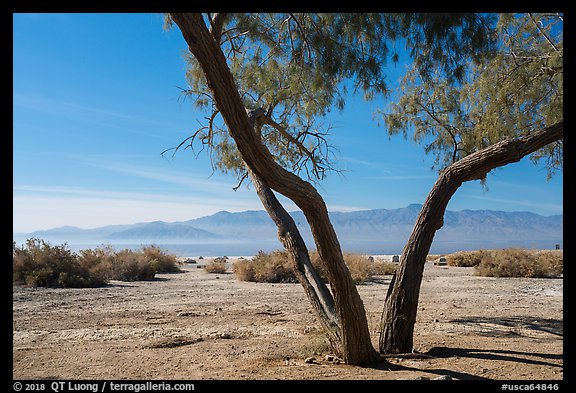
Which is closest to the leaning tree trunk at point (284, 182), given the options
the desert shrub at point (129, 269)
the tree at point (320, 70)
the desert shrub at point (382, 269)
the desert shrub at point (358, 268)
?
the tree at point (320, 70)

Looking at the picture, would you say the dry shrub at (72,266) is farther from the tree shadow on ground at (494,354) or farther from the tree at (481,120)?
the tree shadow on ground at (494,354)

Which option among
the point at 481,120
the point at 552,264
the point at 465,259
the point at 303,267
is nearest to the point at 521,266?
the point at 552,264

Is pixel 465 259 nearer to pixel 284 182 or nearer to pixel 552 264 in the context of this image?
pixel 552 264

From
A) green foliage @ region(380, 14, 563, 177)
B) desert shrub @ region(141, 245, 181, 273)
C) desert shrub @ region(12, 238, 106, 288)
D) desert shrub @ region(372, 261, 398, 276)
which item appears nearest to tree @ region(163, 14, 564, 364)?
green foliage @ region(380, 14, 563, 177)

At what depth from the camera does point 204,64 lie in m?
4.51

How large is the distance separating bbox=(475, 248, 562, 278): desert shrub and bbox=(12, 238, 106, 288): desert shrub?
14.5 metres

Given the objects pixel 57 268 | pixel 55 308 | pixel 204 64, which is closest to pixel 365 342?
pixel 204 64

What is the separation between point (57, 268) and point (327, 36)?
41.9ft

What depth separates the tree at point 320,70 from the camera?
473 cm

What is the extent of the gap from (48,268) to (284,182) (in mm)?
12867

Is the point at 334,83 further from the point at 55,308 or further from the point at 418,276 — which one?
the point at 55,308

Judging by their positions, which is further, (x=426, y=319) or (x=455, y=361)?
(x=426, y=319)

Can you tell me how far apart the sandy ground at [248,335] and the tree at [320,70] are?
0.74m

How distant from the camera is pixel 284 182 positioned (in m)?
5.20
